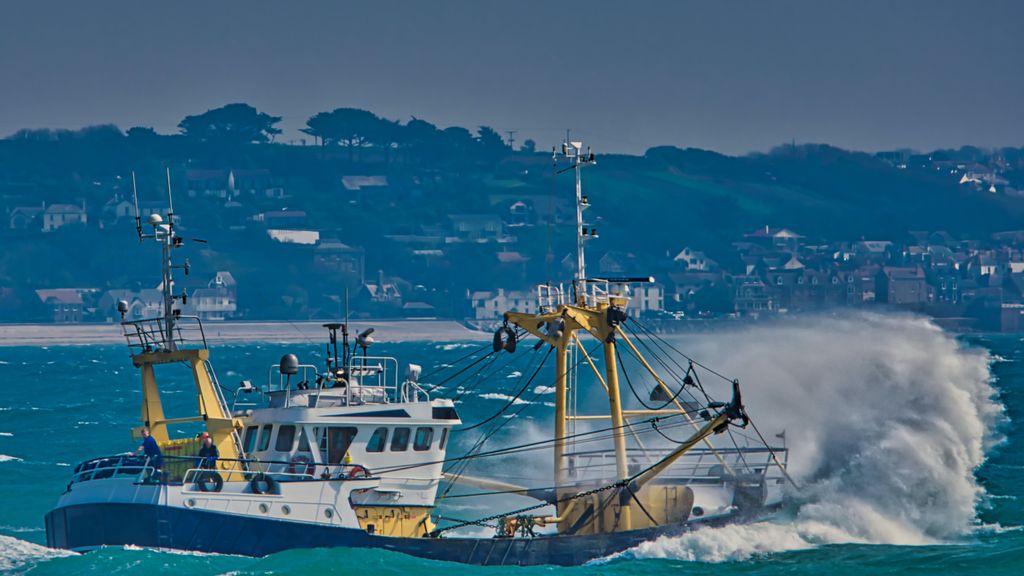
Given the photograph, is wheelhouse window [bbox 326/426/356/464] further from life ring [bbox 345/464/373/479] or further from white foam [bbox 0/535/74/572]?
white foam [bbox 0/535/74/572]

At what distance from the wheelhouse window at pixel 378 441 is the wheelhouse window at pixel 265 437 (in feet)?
7.50

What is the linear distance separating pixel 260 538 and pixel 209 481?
1.69 m

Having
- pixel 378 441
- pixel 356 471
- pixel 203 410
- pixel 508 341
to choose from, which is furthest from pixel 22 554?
pixel 508 341

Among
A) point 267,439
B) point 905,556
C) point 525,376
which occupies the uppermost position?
point 267,439

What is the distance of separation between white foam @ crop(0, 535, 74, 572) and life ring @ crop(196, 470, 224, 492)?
313cm

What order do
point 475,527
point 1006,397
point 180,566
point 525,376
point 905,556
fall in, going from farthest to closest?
point 525,376
point 1006,397
point 475,527
point 905,556
point 180,566

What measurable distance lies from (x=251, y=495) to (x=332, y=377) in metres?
4.16

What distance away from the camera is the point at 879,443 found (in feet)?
132

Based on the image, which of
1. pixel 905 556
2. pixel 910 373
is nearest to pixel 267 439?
pixel 905 556

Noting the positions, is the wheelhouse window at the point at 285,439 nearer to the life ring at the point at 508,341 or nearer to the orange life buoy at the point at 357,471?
the orange life buoy at the point at 357,471

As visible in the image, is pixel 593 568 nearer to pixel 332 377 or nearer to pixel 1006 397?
pixel 332 377

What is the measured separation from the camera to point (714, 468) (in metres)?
38.7

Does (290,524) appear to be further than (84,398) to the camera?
No

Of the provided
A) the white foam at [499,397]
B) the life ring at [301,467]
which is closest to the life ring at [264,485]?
the life ring at [301,467]
